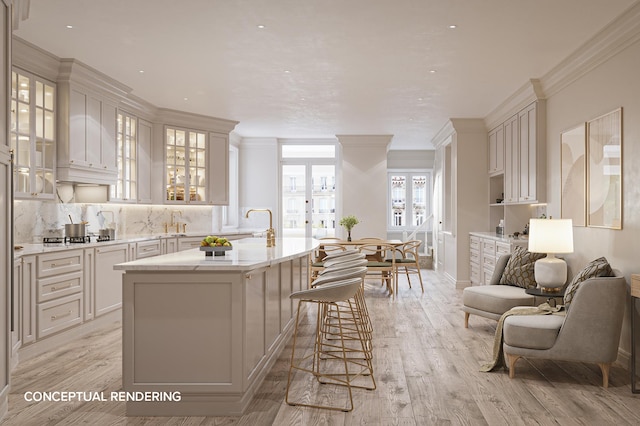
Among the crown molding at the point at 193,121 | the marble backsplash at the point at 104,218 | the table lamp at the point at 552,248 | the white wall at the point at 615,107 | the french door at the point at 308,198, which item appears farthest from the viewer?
the french door at the point at 308,198

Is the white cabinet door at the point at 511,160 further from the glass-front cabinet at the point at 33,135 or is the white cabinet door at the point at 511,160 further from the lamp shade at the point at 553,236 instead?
the glass-front cabinet at the point at 33,135

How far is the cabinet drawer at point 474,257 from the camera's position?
7.71m

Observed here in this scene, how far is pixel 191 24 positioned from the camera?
417cm

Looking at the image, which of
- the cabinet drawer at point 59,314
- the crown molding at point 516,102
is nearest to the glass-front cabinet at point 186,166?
the cabinet drawer at point 59,314

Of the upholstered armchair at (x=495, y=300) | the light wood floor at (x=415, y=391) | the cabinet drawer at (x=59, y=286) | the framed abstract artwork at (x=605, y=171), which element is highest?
the framed abstract artwork at (x=605, y=171)

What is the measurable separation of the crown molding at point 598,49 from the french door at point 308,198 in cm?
563

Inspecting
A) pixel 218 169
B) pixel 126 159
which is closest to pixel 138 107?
pixel 126 159

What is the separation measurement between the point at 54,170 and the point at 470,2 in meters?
4.31

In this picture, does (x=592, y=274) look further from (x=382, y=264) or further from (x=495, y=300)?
(x=382, y=264)

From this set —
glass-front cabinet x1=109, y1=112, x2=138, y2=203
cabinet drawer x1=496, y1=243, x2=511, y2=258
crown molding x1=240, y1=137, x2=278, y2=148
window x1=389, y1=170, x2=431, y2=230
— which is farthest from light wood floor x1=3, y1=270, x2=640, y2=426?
window x1=389, y1=170, x2=431, y2=230

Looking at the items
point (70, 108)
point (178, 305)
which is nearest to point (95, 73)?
point (70, 108)

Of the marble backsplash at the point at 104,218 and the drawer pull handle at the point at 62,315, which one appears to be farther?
the marble backsplash at the point at 104,218

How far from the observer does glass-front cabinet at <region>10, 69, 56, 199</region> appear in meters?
4.69

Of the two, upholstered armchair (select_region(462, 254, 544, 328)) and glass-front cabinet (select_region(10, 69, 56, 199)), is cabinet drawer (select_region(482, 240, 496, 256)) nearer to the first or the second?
upholstered armchair (select_region(462, 254, 544, 328))
